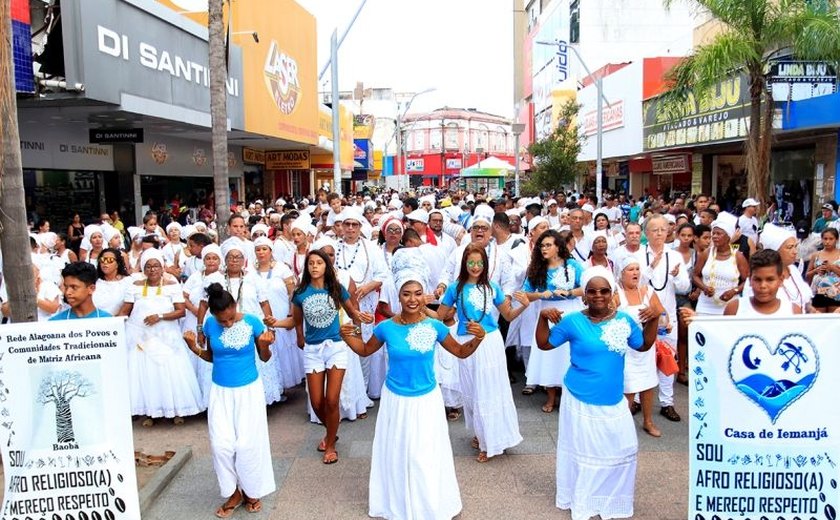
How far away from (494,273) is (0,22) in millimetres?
4566

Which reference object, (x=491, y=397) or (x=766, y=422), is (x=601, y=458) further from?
(x=491, y=397)

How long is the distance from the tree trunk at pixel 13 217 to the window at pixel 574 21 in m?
44.5

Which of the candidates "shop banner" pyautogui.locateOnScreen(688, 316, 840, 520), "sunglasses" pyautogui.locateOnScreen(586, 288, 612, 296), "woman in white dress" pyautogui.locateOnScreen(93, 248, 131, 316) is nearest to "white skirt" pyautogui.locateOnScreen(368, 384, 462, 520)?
"sunglasses" pyautogui.locateOnScreen(586, 288, 612, 296)

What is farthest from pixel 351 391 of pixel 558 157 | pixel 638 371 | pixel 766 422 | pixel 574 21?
pixel 574 21

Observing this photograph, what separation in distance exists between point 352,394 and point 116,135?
947 cm

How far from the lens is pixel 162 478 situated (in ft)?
17.6

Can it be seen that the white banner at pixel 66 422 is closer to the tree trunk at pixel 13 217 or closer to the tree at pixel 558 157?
the tree trunk at pixel 13 217

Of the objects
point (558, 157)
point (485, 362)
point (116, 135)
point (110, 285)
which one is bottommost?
point (485, 362)

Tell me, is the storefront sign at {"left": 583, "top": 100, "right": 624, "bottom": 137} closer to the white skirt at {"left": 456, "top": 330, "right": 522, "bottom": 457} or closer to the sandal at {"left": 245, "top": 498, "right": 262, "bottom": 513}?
the white skirt at {"left": 456, "top": 330, "right": 522, "bottom": 457}

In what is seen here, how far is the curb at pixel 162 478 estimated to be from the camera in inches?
199

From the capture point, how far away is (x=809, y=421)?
3955mm

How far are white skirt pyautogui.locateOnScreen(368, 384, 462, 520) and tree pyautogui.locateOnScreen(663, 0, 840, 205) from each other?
34.4ft

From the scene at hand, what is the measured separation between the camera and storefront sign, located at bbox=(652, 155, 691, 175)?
27297mm

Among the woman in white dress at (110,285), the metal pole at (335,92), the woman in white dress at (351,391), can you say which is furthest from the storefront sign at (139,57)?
the woman in white dress at (351,391)
